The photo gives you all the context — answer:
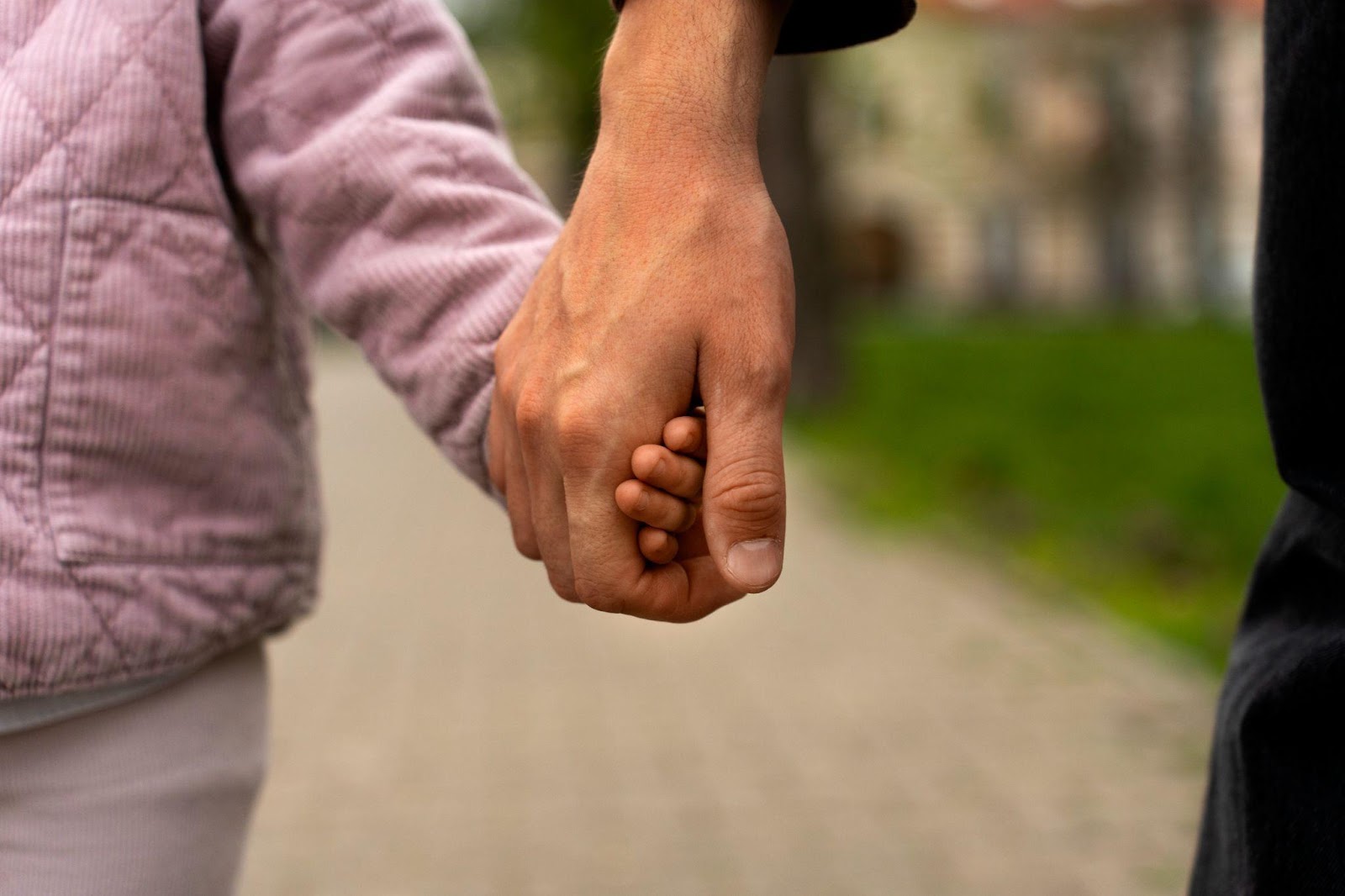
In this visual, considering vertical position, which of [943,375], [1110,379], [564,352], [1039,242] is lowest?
[1039,242]

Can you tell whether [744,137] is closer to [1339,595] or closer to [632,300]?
[632,300]

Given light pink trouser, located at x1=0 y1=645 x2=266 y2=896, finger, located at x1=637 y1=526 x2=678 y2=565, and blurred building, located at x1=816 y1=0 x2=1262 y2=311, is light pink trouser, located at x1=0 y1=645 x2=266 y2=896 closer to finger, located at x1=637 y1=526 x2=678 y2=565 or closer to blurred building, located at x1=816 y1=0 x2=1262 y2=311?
finger, located at x1=637 y1=526 x2=678 y2=565

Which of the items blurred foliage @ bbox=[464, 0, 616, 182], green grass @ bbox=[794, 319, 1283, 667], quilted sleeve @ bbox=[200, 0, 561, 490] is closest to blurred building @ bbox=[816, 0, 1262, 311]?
blurred foliage @ bbox=[464, 0, 616, 182]

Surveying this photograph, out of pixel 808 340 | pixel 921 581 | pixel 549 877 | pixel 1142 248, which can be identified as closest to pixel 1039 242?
pixel 1142 248

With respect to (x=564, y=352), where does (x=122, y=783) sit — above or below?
below

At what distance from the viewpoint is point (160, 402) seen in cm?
128

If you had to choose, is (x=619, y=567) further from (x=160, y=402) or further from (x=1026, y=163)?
(x=1026, y=163)

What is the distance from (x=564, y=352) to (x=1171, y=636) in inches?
190

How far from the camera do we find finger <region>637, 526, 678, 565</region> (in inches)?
43.8

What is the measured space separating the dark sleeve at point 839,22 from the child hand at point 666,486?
37cm

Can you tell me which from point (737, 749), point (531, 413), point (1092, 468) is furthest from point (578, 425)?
point (1092, 468)

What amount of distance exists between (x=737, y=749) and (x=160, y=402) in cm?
341

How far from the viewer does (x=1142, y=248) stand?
43.4 meters

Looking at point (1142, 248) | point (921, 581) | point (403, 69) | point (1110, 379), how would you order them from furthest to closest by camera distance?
1. point (1142, 248)
2. point (1110, 379)
3. point (921, 581)
4. point (403, 69)
